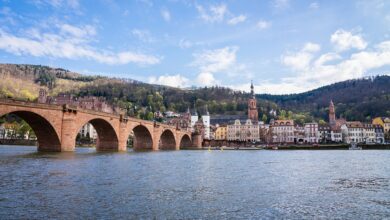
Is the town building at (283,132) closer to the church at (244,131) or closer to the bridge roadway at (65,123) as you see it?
the church at (244,131)

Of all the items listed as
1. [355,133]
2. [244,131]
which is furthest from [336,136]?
[244,131]

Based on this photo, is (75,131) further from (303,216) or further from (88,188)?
(303,216)

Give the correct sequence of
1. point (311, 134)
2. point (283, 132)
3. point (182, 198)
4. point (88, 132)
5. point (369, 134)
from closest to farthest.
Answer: point (182, 198) < point (369, 134) < point (311, 134) < point (283, 132) < point (88, 132)

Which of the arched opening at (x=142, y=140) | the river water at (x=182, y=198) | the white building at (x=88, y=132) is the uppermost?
the white building at (x=88, y=132)

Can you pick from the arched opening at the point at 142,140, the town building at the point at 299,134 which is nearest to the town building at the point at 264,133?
the town building at the point at 299,134

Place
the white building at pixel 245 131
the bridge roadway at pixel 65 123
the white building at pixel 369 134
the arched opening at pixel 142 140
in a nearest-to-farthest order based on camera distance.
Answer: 1. the bridge roadway at pixel 65 123
2. the arched opening at pixel 142 140
3. the white building at pixel 369 134
4. the white building at pixel 245 131

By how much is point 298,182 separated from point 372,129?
138 metres

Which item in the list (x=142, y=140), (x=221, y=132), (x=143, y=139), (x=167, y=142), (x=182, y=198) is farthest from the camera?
(x=221, y=132)

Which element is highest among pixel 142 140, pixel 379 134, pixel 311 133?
pixel 311 133

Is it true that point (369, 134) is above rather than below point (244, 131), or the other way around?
below

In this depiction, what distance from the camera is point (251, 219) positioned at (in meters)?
12.7

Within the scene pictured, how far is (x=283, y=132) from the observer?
15050 cm

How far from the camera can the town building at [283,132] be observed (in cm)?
14938

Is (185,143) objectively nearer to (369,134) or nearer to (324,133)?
(324,133)
